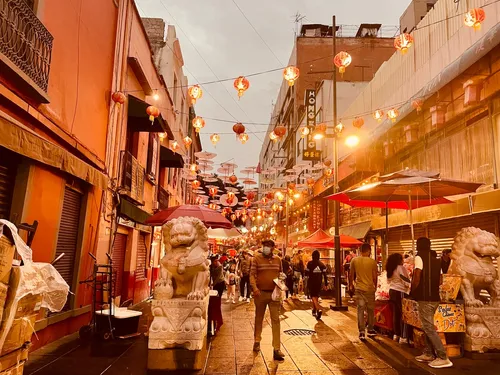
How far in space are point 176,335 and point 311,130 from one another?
23.2 m

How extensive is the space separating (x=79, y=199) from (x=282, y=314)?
7.02 metres

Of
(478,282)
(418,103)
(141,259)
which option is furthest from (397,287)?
(141,259)

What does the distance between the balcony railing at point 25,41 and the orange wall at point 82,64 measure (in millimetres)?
432

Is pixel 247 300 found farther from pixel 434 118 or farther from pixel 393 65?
pixel 393 65

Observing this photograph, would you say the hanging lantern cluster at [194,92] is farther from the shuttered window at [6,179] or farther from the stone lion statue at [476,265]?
the stone lion statue at [476,265]

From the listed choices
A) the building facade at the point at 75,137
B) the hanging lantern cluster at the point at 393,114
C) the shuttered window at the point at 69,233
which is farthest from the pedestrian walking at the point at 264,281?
the hanging lantern cluster at the point at 393,114

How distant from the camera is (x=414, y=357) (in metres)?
7.03

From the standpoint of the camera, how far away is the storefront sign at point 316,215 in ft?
95.5

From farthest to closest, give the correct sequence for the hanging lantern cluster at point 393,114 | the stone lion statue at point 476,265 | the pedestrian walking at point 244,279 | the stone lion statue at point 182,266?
the pedestrian walking at point 244,279, the hanging lantern cluster at point 393,114, the stone lion statue at point 476,265, the stone lion statue at point 182,266

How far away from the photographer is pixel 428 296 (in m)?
6.73

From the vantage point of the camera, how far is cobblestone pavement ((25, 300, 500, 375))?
6.17 m

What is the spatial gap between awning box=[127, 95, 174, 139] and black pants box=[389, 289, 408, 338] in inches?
376

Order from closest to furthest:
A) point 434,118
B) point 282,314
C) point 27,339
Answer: point 27,339 → point 282,314 → point 434,118

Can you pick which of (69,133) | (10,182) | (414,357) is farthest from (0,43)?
(414,357)
